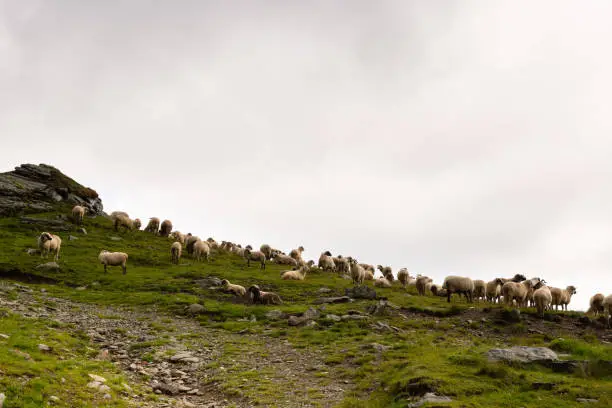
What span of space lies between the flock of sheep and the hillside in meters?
1.46

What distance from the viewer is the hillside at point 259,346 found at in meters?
13.2

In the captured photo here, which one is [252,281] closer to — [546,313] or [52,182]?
[546,313]

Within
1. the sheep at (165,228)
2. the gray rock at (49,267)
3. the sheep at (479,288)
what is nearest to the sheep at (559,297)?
the sheep at (479,288)

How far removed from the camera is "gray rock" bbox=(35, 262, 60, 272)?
37588mm

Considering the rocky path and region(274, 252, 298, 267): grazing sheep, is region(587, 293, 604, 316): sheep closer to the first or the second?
the rocky path

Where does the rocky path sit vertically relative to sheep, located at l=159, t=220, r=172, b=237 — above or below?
below

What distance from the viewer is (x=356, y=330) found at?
2494cm

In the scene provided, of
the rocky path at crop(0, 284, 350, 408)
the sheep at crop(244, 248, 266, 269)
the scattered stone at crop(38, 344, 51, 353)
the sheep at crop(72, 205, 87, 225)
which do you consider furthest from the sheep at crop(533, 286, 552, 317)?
the sheep at crop(72, 205, 87, 225)

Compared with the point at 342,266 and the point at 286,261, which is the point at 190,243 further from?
the point at 342,266

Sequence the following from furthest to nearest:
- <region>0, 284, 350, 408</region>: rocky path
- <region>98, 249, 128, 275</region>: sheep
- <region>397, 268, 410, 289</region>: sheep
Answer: <region>397, 268, 410, 289</region>: sheep, <region>98, 249, 128, 275</region>: sheep, <region>0, 284, 350, 408</region>: rocky path

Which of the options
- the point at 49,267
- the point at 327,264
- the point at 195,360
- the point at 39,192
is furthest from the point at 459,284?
the point at 39,192

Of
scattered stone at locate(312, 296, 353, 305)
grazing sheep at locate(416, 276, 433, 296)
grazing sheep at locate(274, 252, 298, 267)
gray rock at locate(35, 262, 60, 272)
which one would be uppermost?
grazing sheep at locate(274, 252, 298, 267)

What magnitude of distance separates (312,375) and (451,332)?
11.0 metres

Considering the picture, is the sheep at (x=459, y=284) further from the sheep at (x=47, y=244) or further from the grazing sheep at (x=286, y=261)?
the sheep at (x=47, y=244)
